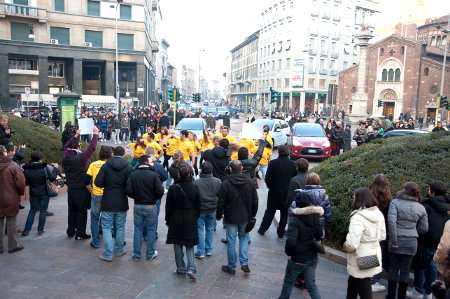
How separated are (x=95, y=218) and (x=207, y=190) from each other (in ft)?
7.48

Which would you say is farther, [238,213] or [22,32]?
[22,32]

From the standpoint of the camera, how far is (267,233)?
347 inches

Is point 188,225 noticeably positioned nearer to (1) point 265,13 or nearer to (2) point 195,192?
(2) point 195,192

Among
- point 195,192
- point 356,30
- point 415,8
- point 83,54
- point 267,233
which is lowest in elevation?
point 267,233

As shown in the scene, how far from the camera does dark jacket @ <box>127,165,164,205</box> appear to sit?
659 centimetres

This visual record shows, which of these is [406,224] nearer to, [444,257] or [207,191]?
[444,257]

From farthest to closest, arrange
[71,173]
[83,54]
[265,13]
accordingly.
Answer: [265,13] → [83,54] → [71,173]

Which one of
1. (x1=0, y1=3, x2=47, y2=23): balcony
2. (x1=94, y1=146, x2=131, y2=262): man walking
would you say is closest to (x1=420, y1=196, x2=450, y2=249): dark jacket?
(x1=94, y1=146, x2=131, y2=262): man walking

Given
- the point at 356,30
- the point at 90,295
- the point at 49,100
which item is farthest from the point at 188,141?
the point at 356,30

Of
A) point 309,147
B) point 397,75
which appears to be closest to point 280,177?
point 309,147

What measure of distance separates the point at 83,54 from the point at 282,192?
39.6 m

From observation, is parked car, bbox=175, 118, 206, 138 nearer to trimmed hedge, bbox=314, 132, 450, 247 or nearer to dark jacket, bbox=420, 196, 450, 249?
trimmed hedge, bbox=314, 132, 450, 247

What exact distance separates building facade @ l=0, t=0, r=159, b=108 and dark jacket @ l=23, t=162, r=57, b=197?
3204 centimetres

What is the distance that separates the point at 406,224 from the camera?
5.37m
